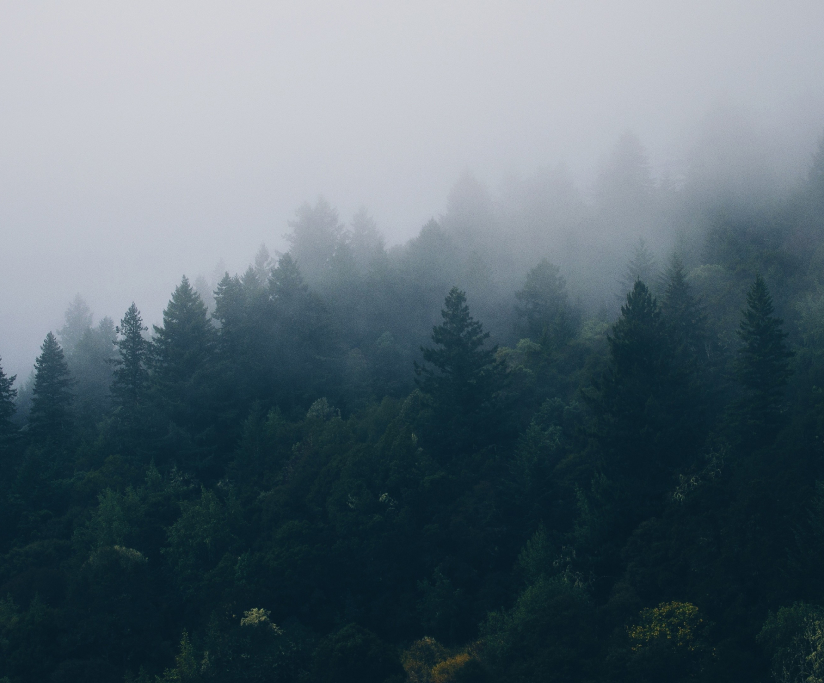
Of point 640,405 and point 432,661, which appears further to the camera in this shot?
point 640,405

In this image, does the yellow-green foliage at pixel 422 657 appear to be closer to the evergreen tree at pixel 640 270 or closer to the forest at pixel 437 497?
the forest at pixel 437 497

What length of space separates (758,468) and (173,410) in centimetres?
3604

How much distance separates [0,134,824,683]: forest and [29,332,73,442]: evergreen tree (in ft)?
0.57

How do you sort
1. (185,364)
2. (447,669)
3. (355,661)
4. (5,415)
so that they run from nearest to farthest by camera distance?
(355,661) < (447,669) < (5,415) < (185,364)

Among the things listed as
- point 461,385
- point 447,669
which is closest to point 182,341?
point 461,385

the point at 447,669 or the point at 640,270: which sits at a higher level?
the point at 640,270

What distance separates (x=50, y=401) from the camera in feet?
161

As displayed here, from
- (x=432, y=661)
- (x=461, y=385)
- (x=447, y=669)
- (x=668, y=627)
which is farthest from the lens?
(x=461, y=385)

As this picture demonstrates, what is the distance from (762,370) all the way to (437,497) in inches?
700

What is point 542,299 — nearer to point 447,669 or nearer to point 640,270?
point 640,270

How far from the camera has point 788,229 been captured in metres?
62.6

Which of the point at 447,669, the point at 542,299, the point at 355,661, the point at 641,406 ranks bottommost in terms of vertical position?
the point at 447,669

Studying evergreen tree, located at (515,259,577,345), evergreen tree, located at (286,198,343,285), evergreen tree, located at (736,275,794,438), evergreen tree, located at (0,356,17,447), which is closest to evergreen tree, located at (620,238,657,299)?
evergreen tree, located at (515,259,577,345)

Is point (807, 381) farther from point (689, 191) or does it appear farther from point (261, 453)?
point (689, 191)
